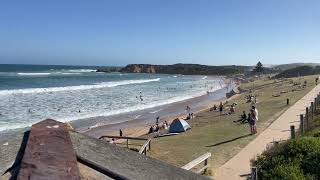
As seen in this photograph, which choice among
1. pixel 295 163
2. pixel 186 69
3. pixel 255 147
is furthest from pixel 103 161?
pixel 186 69

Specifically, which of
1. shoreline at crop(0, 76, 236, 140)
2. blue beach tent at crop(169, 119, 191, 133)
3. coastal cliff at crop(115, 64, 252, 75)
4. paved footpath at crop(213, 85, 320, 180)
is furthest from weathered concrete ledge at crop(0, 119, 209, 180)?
coastal cliff at crop(115, 64, 252, 75)

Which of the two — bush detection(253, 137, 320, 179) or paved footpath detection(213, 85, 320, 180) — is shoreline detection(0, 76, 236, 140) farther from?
bush detection(253, 137, 320, 179)

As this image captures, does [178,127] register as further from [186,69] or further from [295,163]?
[186,69]

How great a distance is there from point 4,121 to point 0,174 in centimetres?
3296

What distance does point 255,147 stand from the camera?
17.5 m

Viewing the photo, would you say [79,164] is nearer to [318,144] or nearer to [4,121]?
[318,144]

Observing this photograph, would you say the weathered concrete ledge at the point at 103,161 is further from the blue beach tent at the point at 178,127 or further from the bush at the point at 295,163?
the blue beach tent at the point at 178,127

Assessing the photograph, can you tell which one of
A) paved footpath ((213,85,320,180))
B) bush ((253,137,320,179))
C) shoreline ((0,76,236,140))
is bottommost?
shoreline ((0,76,236,140))

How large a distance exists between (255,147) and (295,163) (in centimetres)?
835

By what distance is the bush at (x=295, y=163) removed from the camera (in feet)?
29.1

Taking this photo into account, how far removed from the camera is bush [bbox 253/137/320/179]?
8859 mm

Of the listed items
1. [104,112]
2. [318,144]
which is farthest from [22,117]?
[318,144]

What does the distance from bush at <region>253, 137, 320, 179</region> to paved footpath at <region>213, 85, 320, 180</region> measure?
3.34 meters

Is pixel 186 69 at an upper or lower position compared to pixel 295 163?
lower
